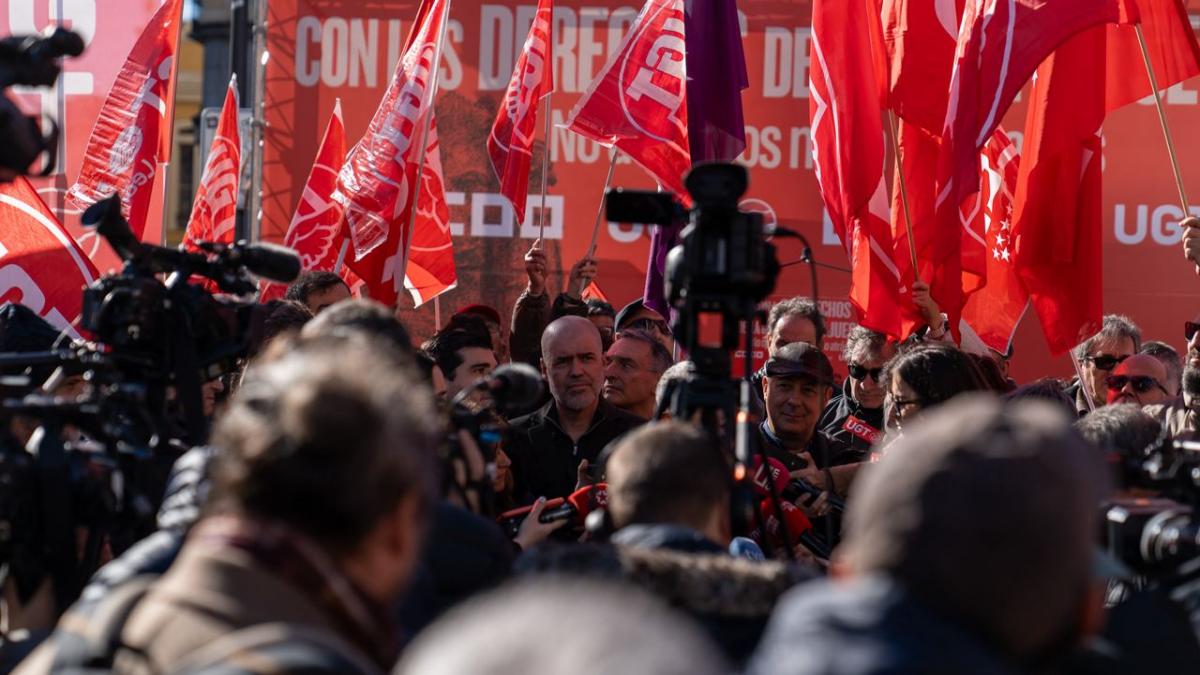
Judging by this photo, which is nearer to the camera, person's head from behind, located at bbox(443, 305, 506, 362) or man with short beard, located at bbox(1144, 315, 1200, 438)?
man with short beard, located at bbox(1144, 315, 1200, 438)

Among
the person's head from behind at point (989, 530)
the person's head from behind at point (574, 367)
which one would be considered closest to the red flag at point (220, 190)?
the person's head from behind at point (574, 367)

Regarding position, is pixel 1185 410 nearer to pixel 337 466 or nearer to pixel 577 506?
pixel 577 506

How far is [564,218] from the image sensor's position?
36.7 feet

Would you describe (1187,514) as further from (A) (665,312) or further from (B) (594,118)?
(B) (594,118)

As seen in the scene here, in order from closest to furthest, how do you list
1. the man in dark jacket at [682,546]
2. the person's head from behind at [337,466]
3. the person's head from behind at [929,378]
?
the person's head from behind at [337,466] < the man in dark jacket at [682,546] < the person's head from behind at [929,378]

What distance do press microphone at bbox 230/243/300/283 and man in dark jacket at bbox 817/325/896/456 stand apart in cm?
319

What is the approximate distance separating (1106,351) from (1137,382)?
1050mm

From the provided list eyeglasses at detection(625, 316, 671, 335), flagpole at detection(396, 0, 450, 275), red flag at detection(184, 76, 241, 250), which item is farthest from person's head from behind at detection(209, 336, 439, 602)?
red flag at detection(184, 76, 241, 250)

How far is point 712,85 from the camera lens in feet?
22.9

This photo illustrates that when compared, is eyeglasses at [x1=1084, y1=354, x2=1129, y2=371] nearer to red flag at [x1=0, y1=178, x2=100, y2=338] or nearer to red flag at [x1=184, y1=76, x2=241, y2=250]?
red flag at [x1=0, y1=178, x2=100, y2=338]

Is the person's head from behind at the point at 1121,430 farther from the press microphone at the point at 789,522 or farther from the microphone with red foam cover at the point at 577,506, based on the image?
the microphone with red foam cover at the point at 577,506

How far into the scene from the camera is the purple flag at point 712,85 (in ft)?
22.6

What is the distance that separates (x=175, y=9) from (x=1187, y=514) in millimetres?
7221

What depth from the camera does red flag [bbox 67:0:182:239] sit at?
873 cm
